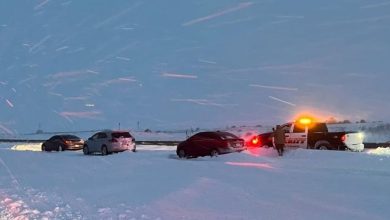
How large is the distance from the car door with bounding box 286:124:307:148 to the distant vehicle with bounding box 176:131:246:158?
Answer: 99.3 inches

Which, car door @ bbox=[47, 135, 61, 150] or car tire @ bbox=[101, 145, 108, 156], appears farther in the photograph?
car door @ bbox=[47, 135, 61, 150]

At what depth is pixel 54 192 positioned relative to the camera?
44.0 ft

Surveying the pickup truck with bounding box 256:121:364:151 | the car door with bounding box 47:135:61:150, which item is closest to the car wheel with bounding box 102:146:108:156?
the car door with bounding box 47:135:61:150

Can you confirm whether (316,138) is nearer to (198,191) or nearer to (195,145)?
(195,145)

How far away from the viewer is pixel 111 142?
29.9 m

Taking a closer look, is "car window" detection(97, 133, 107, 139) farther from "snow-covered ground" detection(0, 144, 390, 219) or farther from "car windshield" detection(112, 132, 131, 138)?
"snow-covered ground" detection(0, 144, 390, 219)

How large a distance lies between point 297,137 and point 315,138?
36.5 inches

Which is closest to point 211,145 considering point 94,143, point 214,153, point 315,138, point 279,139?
point 214,153

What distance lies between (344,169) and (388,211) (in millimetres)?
7998

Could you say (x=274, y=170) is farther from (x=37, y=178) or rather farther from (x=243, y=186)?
(x=37, y=178)

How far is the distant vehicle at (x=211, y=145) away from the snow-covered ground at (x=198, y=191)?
3.88 m

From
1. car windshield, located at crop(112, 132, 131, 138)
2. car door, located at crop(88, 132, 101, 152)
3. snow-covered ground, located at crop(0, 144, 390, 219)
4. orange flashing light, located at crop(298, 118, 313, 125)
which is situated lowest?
snow-covered ground, located at crop(0, 144, 390, 219)

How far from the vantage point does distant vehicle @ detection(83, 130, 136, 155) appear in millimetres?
29953

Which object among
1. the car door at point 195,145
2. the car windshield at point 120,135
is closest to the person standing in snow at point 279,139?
the car door at point 195,145
